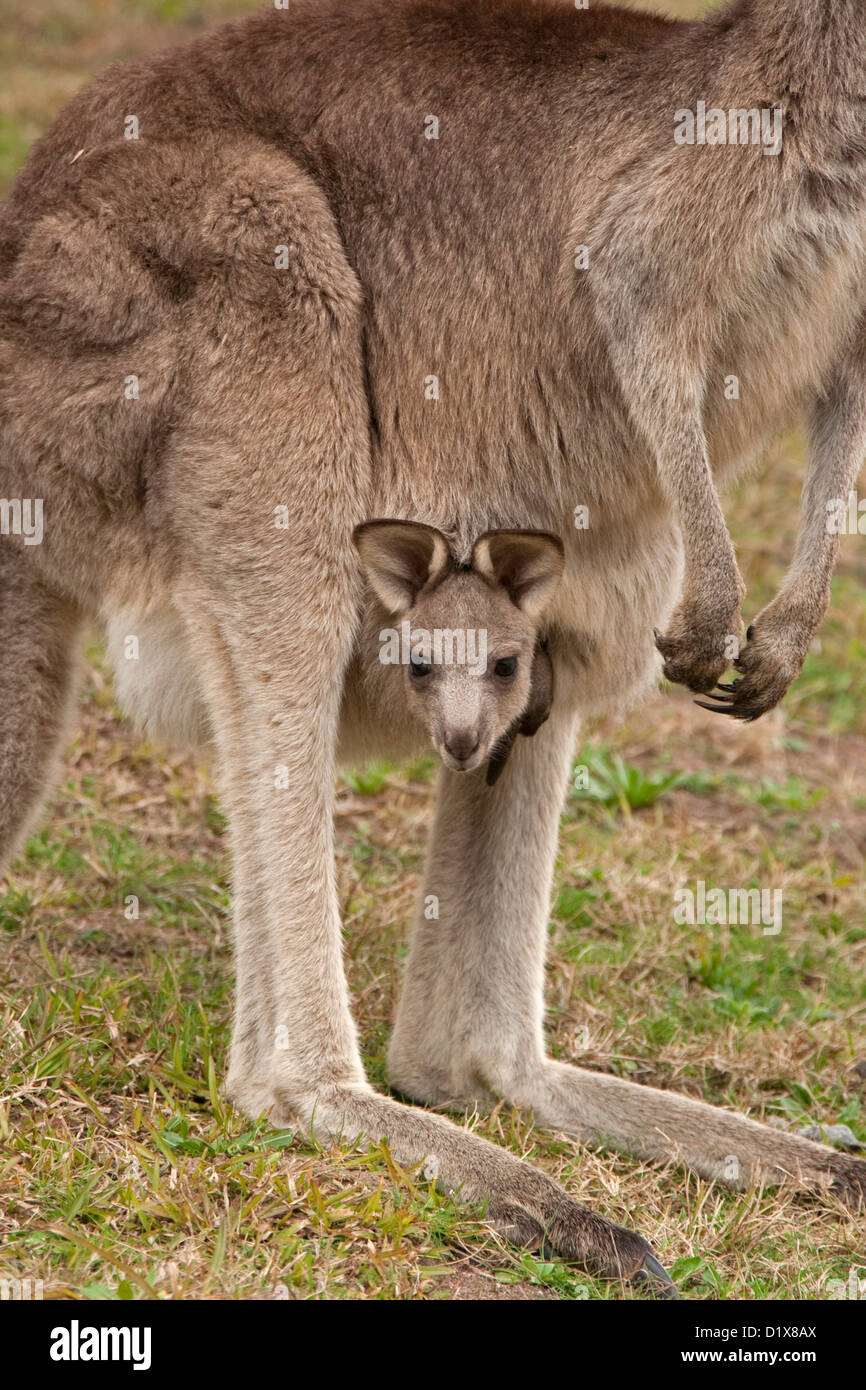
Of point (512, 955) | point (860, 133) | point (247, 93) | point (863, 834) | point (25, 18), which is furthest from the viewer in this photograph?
point (25, 18)

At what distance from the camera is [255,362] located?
3084mm

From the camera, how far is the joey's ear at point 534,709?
11.0ft

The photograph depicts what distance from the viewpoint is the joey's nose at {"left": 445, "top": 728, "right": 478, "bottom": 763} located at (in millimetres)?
2996

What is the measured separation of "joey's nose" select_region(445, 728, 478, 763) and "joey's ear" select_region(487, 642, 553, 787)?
301 mm

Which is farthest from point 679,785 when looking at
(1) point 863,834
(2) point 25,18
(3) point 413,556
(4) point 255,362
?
(2) point 25,18

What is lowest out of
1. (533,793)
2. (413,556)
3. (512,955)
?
(512,955)

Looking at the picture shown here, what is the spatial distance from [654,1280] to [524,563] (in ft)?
4.37

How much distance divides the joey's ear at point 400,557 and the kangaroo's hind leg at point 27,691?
2.22ft

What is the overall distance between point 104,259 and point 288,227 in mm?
360

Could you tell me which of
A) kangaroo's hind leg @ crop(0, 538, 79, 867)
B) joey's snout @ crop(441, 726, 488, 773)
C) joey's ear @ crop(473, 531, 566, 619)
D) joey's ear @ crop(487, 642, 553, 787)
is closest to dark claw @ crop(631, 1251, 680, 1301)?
joey's snout @ crop(441, 726, 488, 773)

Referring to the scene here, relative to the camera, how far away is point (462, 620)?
315 centimetres

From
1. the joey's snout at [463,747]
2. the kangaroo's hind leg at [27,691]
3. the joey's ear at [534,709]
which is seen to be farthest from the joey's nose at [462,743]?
the kangaroo's hind leg at [27,691]

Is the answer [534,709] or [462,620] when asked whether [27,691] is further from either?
[534,709]
